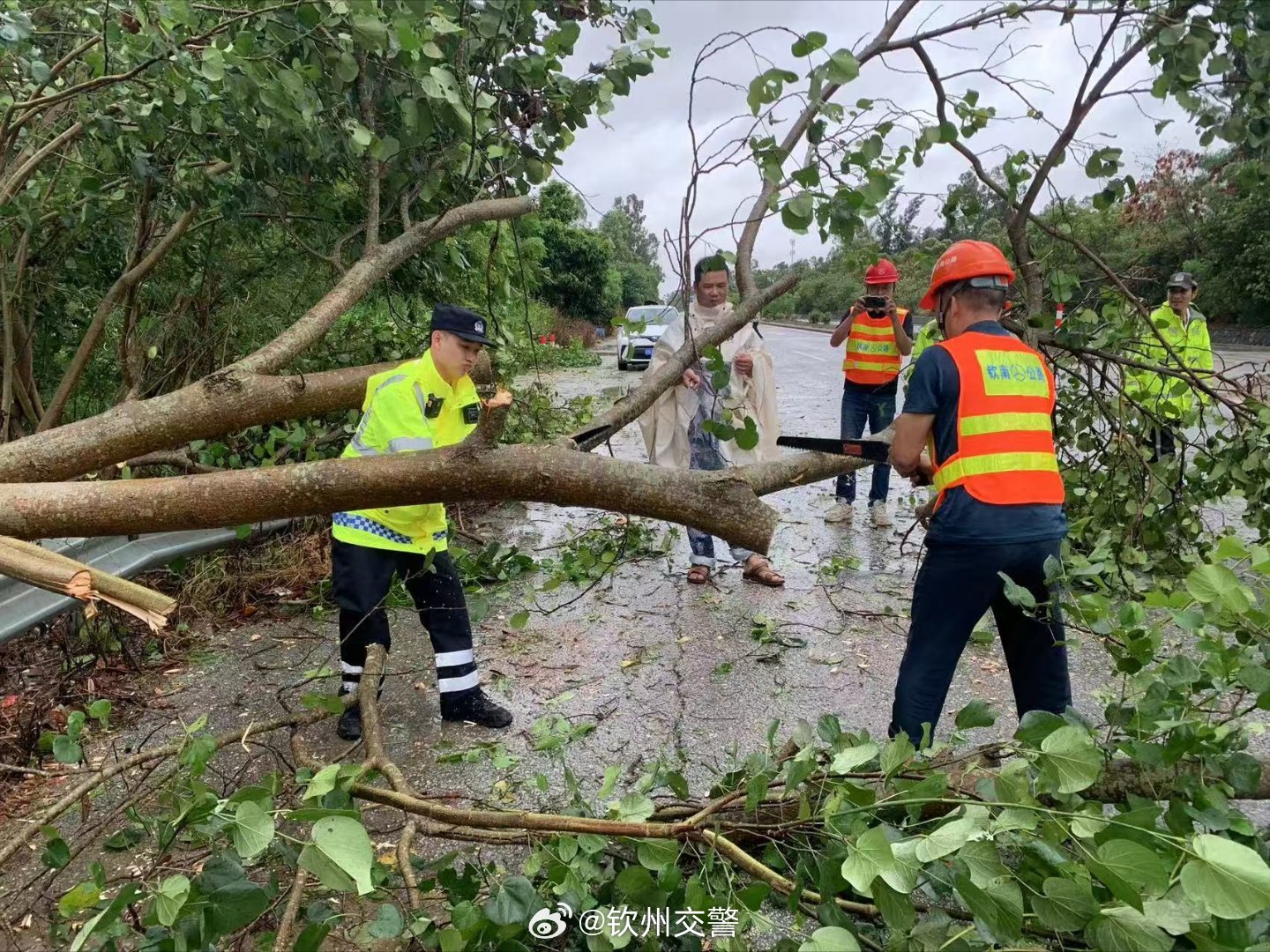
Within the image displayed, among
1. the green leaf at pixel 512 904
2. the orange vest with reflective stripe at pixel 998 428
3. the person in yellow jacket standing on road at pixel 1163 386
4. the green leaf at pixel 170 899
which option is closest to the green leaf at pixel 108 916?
the green leaf at pixel 170 899

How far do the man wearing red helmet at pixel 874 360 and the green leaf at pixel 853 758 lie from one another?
3596mm

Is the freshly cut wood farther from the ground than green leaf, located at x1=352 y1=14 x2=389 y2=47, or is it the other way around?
green leaf, located at x1=352 y1=14 x2=389 y2=47

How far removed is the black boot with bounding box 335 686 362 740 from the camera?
3086mm

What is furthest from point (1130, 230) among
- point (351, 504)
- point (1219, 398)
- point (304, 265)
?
point (351, 504)

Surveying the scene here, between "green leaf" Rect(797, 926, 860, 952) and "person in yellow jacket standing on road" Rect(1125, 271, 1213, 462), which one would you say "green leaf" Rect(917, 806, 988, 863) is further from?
"person in yellow jacket standing on road" Rect(1125, 271, 1213, 462)

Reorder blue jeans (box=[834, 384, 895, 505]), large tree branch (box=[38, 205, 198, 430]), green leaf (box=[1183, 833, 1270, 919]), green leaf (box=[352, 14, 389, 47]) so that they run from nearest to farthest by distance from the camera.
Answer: green leaf (box=[1183, 833, 1270, 919]), green leaf (box=[352, 14, 389, 47]), large tree branch (box=[38, 205, 198, 430]), blue jeans (box=[834, 384, 895, 505])

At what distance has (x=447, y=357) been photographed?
10.1ft

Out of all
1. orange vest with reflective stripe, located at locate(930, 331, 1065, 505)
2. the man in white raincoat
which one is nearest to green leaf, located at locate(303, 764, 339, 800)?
orange vest with reflective stripe, located at locate(930, 331, 1065, 505)

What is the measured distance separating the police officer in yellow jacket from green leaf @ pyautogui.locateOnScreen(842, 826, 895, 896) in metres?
1.95

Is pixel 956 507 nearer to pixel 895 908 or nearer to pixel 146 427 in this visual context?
pixel 895 908

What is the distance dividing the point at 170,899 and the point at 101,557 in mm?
2278

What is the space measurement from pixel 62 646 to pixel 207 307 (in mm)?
2276

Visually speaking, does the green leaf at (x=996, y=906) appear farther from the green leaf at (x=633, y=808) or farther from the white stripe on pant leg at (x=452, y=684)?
the white stripe on pant leg at (x=452, y=684)

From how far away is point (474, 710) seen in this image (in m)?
3.15
